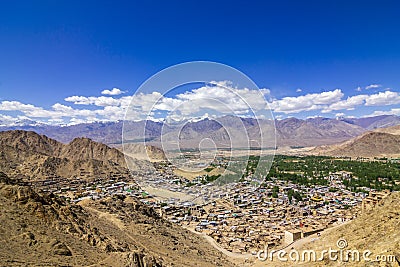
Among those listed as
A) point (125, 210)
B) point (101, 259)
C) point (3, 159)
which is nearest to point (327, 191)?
point (125, 210)

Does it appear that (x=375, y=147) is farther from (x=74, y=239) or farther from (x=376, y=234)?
(x=74, y=239)

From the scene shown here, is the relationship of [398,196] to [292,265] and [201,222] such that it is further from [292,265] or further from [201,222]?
[201,222]

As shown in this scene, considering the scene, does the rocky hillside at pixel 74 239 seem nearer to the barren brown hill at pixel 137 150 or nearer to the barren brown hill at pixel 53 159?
the barren brown hill at pixel 137 150

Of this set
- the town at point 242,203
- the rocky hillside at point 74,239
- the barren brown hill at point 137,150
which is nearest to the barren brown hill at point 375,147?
the town at point 242,203

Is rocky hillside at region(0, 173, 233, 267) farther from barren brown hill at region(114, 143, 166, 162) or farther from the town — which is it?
barren brown hill at region(114, 143, 166, 162)

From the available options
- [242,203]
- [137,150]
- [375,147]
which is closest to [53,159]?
[137,150]

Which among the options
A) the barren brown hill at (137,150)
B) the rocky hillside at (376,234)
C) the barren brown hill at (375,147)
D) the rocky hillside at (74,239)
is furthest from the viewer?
the barren brown hill at (375,147)
